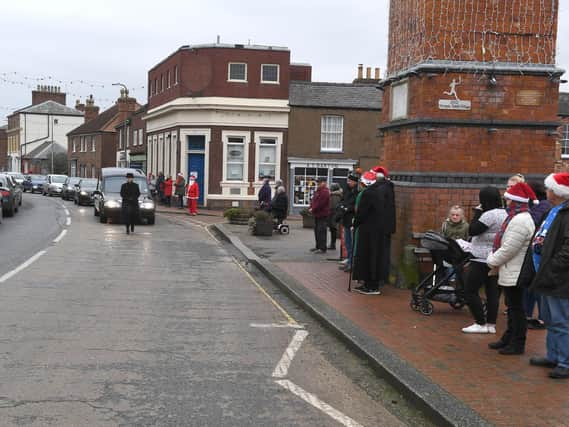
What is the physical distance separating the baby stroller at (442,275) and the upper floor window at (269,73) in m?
28.5

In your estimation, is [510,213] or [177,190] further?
[177,190]

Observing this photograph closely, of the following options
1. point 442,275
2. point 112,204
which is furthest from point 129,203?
point 442,275

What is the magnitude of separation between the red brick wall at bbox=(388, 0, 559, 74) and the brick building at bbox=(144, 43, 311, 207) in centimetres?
2583

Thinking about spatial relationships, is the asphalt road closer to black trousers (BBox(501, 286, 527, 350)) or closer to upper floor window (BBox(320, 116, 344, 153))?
black trousers (BBox(501, 286, 527, 350))

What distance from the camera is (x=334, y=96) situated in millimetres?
36562

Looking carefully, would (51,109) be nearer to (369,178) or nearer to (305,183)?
(305,183)

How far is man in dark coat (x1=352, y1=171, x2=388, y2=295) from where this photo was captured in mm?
10656

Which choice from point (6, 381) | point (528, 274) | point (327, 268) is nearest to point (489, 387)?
point (528, 274)

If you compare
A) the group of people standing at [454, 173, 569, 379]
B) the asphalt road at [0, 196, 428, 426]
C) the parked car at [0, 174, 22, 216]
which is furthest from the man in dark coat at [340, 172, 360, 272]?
the parked car at [0, 174, 22, 216]

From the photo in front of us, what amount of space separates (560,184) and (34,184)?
185 feet

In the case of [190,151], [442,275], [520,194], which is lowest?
[442,275]

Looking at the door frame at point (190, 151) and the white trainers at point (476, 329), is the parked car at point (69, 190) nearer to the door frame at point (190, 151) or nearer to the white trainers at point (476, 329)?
the door frame at point (190, 151)

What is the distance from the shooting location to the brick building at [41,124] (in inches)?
3644

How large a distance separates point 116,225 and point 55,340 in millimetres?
17303
